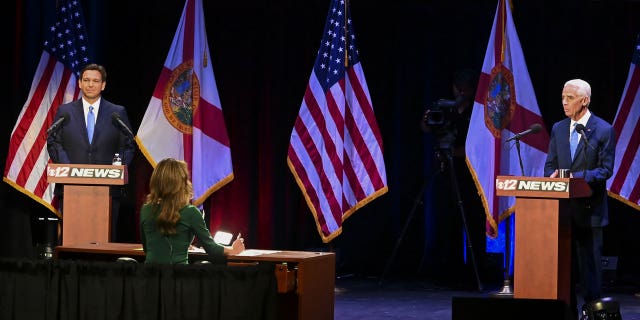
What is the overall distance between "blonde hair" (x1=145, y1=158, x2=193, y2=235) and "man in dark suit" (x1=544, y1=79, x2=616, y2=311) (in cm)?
292

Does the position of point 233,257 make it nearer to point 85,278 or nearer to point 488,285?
point 85,278

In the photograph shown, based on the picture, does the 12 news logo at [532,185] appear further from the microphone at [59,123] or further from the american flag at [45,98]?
the american flag at [45,98]

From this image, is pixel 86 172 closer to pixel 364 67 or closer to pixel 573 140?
pixel 573 140

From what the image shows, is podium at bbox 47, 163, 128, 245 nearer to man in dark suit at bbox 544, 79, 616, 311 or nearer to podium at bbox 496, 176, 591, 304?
podium at bbox 496, 176, 591, 304

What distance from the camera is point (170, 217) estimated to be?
17.0ft

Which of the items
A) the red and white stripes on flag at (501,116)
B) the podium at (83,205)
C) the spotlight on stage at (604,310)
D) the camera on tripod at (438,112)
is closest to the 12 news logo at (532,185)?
the spotlight on stage at (604,310)

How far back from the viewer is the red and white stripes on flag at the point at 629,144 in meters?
8.81

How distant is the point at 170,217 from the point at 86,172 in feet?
7.14

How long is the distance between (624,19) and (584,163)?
312cm

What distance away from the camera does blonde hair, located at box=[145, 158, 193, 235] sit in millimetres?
5191

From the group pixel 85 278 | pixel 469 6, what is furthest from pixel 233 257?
pixel 469 6

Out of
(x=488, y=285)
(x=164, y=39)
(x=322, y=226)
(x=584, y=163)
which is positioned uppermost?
(x=164, y=39)

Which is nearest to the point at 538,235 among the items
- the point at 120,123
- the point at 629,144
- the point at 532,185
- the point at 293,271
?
the point at 532,185

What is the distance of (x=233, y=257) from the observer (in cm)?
570
